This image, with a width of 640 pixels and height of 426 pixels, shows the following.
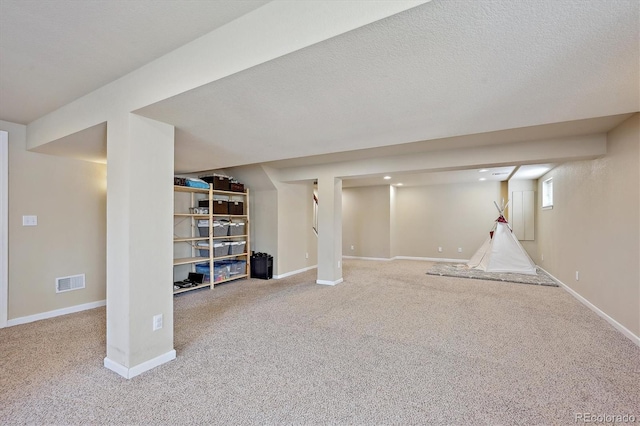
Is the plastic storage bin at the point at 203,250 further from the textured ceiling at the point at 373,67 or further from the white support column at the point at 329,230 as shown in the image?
the textured ceiling at the point at 373,67

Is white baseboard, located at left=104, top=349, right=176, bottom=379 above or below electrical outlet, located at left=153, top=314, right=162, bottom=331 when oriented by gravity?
below

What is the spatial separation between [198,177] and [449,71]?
5173mm

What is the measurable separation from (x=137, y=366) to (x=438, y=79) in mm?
2928

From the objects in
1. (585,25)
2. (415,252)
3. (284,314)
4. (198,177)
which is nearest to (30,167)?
(198,177)

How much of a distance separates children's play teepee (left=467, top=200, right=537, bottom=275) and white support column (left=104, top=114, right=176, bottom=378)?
6.45 meters

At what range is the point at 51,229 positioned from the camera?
11.9 ft

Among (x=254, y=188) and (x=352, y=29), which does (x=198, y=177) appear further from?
(x=352, y=29)

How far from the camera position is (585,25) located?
1.27 meters

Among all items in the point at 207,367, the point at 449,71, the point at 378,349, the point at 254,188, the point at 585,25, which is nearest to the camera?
the point at 585,25

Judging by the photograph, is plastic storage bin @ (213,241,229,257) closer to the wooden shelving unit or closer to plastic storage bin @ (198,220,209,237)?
the wooden shelving unit

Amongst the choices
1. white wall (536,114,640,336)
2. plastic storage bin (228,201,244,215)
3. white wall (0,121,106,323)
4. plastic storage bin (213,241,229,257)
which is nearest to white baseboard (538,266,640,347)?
white wall (536,114,640,336)

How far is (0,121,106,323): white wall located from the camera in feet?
11.0

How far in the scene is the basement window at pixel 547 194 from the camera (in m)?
5.83

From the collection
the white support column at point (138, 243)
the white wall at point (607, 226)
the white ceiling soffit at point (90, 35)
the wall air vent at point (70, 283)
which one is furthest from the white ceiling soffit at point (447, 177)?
the wall air vent at point (70, 283)
